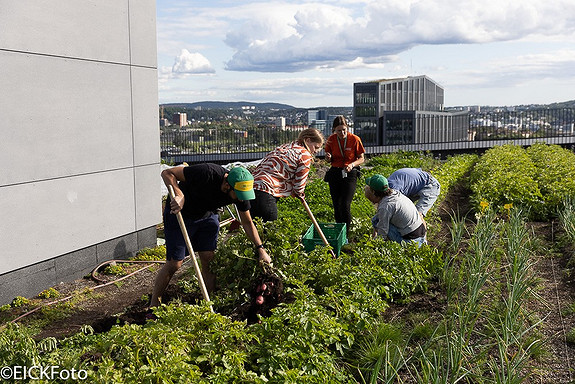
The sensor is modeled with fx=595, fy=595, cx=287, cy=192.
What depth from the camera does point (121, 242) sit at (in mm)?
7250

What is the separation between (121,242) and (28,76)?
2318 millimetres

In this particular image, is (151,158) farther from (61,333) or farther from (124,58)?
(61,333)

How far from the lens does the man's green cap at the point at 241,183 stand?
4.31 m

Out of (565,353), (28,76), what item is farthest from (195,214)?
(565,353)

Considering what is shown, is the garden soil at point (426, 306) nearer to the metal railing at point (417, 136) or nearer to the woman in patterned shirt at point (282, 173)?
the woman in patterned shirt at point (282, 173)

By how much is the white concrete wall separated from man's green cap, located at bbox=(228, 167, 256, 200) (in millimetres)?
2585

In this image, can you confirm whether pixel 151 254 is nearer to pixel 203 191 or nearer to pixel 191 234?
pixel 191 234

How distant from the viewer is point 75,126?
Result: 253 inches

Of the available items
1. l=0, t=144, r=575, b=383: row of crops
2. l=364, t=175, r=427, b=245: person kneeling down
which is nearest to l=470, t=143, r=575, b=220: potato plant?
l=0, t=144, r=575, b=383: row of crops

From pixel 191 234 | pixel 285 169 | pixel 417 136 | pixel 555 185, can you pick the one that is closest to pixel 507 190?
pixel 555 185

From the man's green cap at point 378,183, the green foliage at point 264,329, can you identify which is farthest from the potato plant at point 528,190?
the green foliage at point 264,329

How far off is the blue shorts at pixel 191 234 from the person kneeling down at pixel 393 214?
5.42 feet

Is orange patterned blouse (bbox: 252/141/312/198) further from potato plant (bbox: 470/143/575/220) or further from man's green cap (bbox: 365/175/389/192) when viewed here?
potato plant (bbox: 470/143/575/220)

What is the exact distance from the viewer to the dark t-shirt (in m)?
4.59
